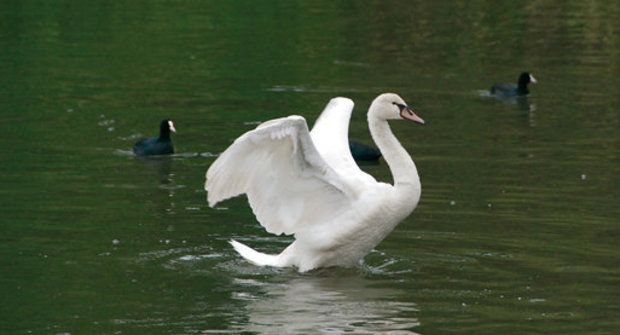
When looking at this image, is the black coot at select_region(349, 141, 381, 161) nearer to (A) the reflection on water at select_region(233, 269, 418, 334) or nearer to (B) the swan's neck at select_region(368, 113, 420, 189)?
(B) the swan's neck at select_region(368, 113, 420, 189)

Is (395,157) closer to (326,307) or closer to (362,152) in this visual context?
(326,307)

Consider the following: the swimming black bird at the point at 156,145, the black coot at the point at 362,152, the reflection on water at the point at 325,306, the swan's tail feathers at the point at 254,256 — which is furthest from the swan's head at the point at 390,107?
the swimming black bird at the point at 156,145

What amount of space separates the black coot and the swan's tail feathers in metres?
5.28

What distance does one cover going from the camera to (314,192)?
13.7 meters

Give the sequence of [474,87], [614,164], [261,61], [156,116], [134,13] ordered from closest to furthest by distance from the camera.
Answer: [614,164] → [156,116] → [474,87] → [261,61] → [134,13]

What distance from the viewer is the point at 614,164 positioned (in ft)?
61.3

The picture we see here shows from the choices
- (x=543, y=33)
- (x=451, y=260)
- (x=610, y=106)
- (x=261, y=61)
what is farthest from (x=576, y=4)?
(x=451, y=260)

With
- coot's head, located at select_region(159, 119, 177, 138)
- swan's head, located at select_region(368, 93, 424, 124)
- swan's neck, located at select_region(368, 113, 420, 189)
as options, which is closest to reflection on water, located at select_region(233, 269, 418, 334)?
swan's neck, located at select_region(368, 113, 420, 189)

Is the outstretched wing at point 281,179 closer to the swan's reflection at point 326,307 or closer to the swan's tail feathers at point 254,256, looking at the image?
the swan's tail feathers at point 254,256

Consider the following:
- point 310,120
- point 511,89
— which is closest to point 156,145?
point 310,120

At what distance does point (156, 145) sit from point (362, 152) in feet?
7.69

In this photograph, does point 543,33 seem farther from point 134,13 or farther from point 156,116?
point 156,116

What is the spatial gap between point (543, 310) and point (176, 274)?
2.90 meters

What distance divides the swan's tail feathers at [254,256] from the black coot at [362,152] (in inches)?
208
